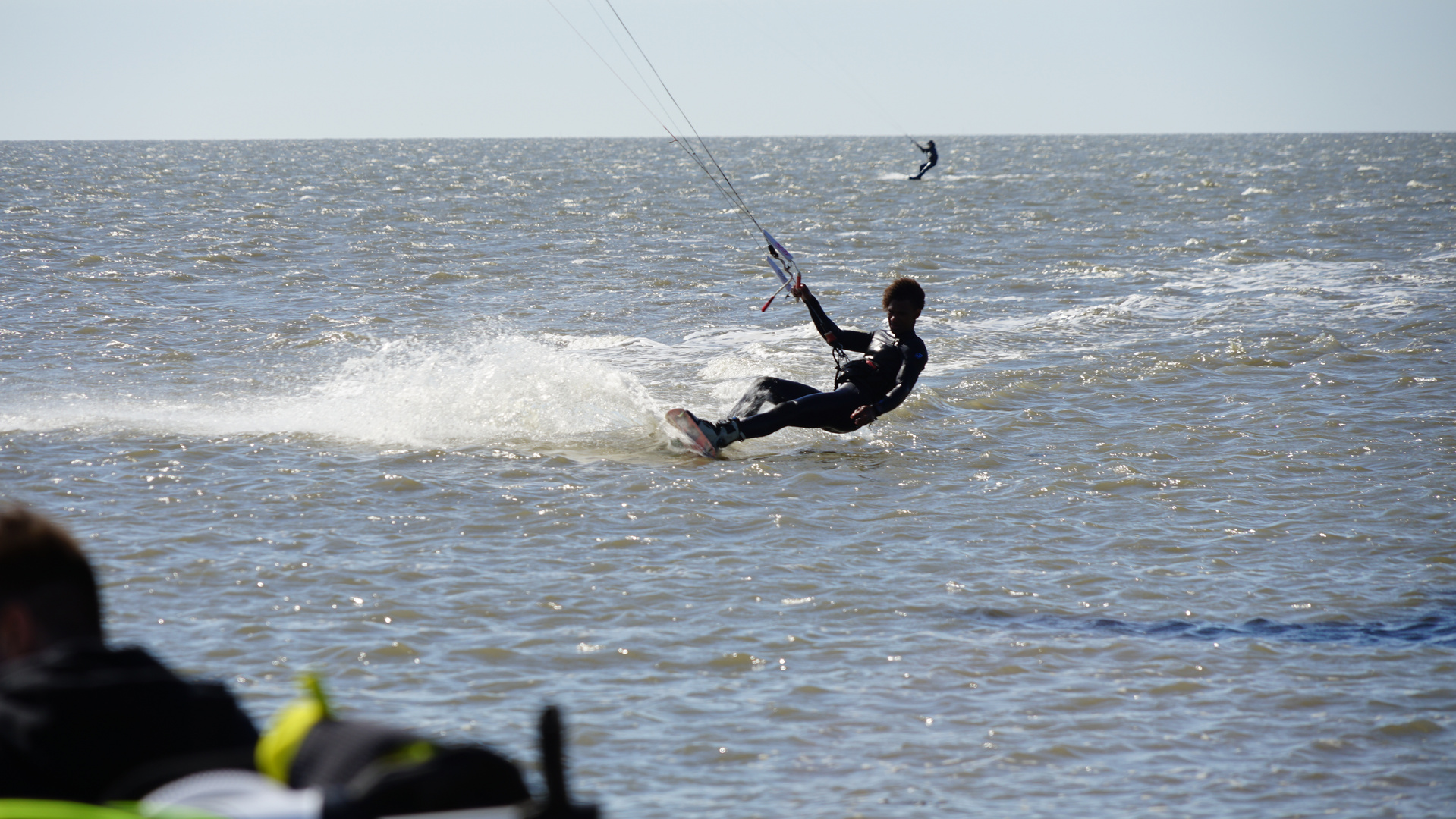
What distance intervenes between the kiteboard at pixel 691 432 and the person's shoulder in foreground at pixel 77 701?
6.57 metres

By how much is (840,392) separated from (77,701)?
7315mm

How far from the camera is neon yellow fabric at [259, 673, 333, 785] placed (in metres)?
2.07

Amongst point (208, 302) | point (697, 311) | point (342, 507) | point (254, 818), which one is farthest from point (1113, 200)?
point (254, 818)

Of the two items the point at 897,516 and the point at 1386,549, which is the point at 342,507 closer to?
the point at 897,516

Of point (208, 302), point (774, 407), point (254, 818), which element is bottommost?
point (208, 302)

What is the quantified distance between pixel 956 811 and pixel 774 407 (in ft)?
16.8

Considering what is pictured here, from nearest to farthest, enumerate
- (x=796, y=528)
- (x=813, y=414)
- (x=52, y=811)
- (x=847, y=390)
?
(x=52, y=811) → (x=796, y=528) → (x=813, y=414) → (x=847, y=390)

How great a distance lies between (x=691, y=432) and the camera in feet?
28.8

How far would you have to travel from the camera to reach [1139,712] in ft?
15.7

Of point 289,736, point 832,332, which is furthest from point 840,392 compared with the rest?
point 289,736

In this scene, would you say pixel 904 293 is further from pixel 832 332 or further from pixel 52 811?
pixel 52 811

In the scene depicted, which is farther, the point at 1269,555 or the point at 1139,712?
the point at 1269,555

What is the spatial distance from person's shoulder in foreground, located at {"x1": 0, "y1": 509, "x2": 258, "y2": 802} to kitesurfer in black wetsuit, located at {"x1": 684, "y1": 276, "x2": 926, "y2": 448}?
672 cm

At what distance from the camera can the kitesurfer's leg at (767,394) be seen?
9.07m
